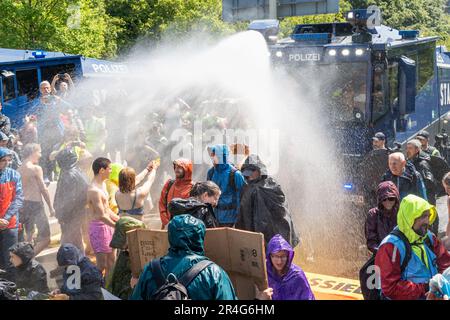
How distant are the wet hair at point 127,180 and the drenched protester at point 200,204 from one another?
3.76 ft

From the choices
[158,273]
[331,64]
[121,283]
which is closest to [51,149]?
[331,64]

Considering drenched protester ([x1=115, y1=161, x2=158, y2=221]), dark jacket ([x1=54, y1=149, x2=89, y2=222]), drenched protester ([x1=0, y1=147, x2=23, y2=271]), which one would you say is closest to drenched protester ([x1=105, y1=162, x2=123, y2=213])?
dark jacket ([x1=54, y1=149, x2=89, y2=222])

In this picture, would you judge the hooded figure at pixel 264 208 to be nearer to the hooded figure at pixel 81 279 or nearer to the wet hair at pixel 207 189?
the wet hair at pixel 207 189

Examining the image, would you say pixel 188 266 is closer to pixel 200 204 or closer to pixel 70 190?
pixel 200 204

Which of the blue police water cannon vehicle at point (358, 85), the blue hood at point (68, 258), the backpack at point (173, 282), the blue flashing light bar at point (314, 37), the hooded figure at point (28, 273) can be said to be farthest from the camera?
the blue flashing light bar at point (314, 37)

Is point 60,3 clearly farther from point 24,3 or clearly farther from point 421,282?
point 421,282

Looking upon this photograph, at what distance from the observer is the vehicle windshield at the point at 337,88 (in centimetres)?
994

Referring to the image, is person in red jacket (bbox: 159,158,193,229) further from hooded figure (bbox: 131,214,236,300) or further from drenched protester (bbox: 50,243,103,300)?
hooded figure (bbox: 131,214,236,300)

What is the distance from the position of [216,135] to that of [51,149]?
111 inches

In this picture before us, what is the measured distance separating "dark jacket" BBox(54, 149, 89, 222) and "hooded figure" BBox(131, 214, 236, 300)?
4.15 m

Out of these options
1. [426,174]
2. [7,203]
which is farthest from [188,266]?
[426,174]

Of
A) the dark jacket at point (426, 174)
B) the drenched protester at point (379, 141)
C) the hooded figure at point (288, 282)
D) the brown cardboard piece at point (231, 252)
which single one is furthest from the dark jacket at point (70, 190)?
the dark jacket at point (426, 174)

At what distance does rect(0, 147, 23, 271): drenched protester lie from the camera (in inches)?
294

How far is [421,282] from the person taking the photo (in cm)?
466
